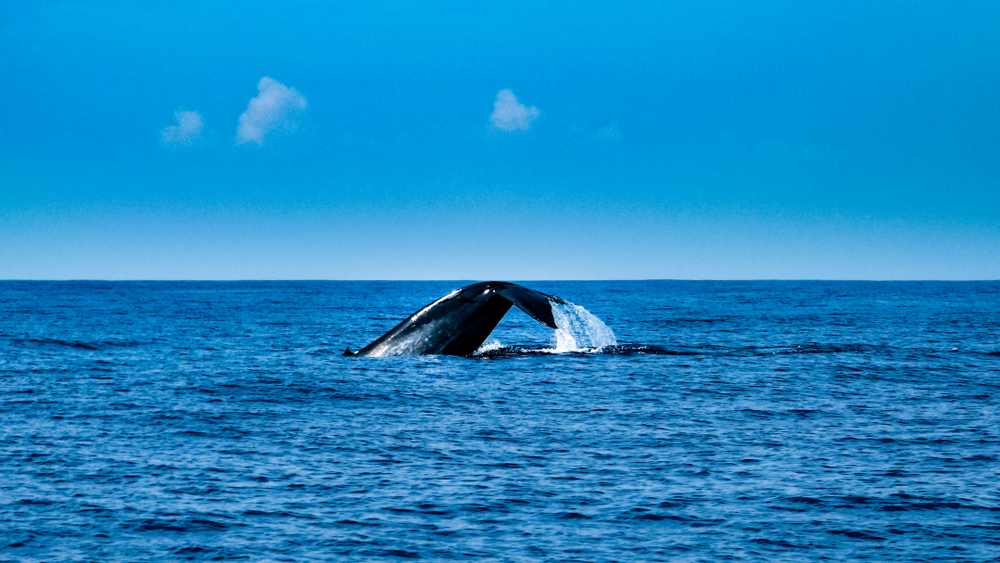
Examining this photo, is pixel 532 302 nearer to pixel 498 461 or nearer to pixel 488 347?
pixel 498 461

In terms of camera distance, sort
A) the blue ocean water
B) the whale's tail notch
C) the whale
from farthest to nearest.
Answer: the whale
the whale's tail notch
the blue ocean water

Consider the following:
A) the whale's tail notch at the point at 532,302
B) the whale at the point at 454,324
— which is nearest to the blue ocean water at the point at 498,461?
the whale at the point at 454,324

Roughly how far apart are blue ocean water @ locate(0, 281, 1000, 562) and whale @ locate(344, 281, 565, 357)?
0.42m

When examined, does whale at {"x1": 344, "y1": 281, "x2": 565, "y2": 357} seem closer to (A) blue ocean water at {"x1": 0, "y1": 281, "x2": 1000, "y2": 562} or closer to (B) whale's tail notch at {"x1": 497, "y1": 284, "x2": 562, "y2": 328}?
(B) whale's tail notch at {"x1": 497, "y1": 284, "x2": 562, "y2": 328}

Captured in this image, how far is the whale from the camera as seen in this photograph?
16.7 meters

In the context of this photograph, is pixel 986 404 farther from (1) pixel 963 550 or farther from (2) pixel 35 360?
(2) pixel 35 360

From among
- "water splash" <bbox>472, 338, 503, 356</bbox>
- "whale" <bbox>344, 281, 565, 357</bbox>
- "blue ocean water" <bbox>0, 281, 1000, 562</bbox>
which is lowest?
Answer: "blue ocean water" <bbox>0, 281, 1000, 562</bbox>

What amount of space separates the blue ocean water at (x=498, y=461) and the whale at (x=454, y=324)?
0.42 meters

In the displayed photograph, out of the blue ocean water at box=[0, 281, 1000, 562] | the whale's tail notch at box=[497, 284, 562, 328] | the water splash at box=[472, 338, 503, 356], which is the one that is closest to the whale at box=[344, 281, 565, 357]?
the whale's tail notch at box=[497, 284, 562, 328]

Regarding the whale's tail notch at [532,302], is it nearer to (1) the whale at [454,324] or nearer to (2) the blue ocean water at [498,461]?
(1) the whale at [454,324]

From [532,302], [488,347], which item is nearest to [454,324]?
[532,302]

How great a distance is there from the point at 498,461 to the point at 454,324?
8.66 metres

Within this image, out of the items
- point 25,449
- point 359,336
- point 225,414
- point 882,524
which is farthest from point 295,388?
point 359,336

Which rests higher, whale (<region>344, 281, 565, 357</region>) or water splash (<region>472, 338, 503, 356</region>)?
whale (<region>344, 281, 565, 357</region>)
